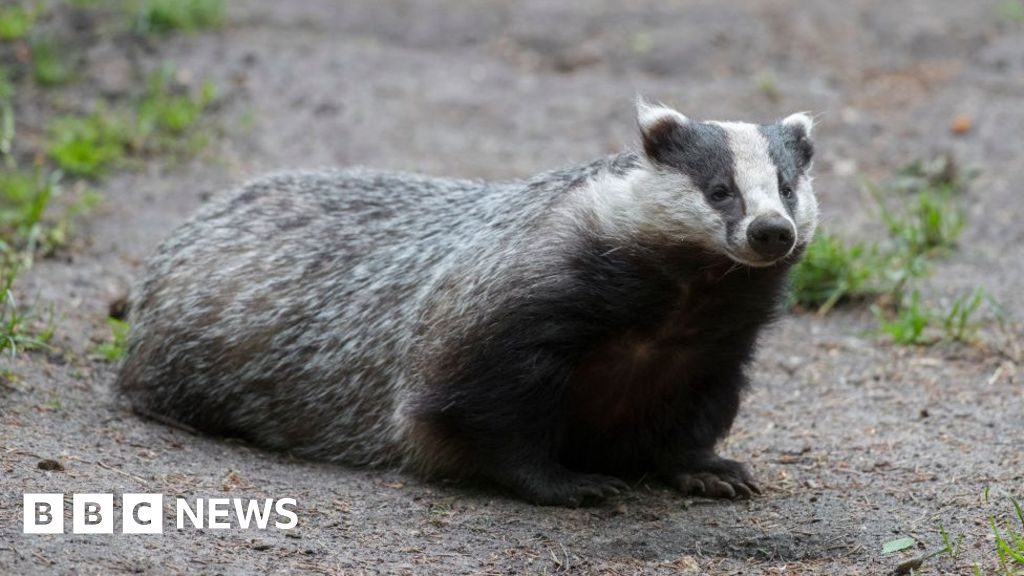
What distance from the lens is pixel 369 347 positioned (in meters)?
6.54

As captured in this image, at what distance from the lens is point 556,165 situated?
10.9 metres

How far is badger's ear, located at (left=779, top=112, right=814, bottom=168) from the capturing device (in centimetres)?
599

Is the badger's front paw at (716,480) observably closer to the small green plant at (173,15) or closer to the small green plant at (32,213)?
the small green plant at (32,213)

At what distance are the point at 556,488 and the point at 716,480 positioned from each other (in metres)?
0.74

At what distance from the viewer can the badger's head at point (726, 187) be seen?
211 inches

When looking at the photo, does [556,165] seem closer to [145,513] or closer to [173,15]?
[173,15]

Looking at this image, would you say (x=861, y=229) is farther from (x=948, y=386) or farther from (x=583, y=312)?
(x=583, y=312)

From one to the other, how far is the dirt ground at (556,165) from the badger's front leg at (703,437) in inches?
4.9

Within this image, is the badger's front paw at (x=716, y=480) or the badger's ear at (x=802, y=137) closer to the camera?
the badger's ear at (x=802, y=137)

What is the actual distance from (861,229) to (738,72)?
3496 millimetres

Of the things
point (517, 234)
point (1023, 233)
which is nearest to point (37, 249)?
point (517, 234)

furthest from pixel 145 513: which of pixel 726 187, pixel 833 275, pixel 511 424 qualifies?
pixel 833 275

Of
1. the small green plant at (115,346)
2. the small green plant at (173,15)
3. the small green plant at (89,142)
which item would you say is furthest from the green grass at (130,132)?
the small green plant at (115,346)

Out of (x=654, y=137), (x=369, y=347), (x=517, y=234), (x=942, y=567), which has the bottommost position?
(x=942, y=567)
